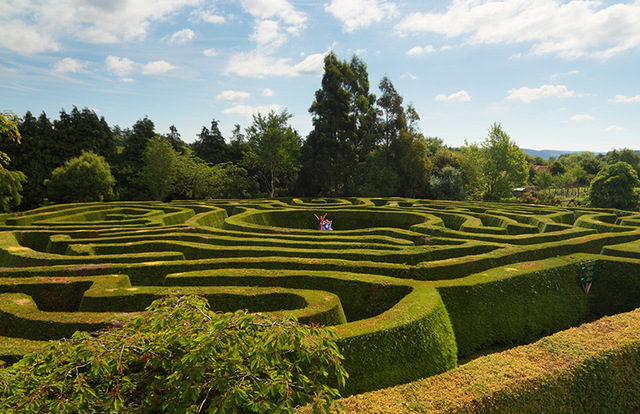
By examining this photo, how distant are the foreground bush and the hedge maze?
5.39 feet

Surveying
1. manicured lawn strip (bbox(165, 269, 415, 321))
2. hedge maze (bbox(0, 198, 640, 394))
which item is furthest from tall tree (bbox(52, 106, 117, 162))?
manicured lawn strip (bbox(165, 269, 415, 321))

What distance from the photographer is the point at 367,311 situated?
43.7 ft

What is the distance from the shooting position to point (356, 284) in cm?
1356

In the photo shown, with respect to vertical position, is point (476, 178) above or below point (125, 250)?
above

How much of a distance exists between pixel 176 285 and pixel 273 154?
4325 cm

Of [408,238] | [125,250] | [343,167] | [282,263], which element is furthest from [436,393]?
[343,167]

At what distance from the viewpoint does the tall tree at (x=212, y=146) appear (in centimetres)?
6494

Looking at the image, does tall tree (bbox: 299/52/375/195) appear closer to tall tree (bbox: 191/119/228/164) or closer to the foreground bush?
tall tree (bbox: 191/119/228/164)

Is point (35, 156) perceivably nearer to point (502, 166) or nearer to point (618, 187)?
point (502, 166)

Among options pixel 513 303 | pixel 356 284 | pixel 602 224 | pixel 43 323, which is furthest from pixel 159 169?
pixel 602 224

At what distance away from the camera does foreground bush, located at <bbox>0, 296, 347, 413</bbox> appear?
487 centimetres

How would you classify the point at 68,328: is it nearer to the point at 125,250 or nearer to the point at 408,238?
the point at 125,250

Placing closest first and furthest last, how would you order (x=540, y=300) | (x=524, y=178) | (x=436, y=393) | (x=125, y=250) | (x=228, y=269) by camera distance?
(x=436, y=393) < (x=540, y=300) < (x=228, y=269) < (x=125, y=250) < (x=524, y=178)

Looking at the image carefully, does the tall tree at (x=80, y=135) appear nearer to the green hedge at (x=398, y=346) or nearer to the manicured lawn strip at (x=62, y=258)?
the manicured lawn strip at (x=62, y=258)
